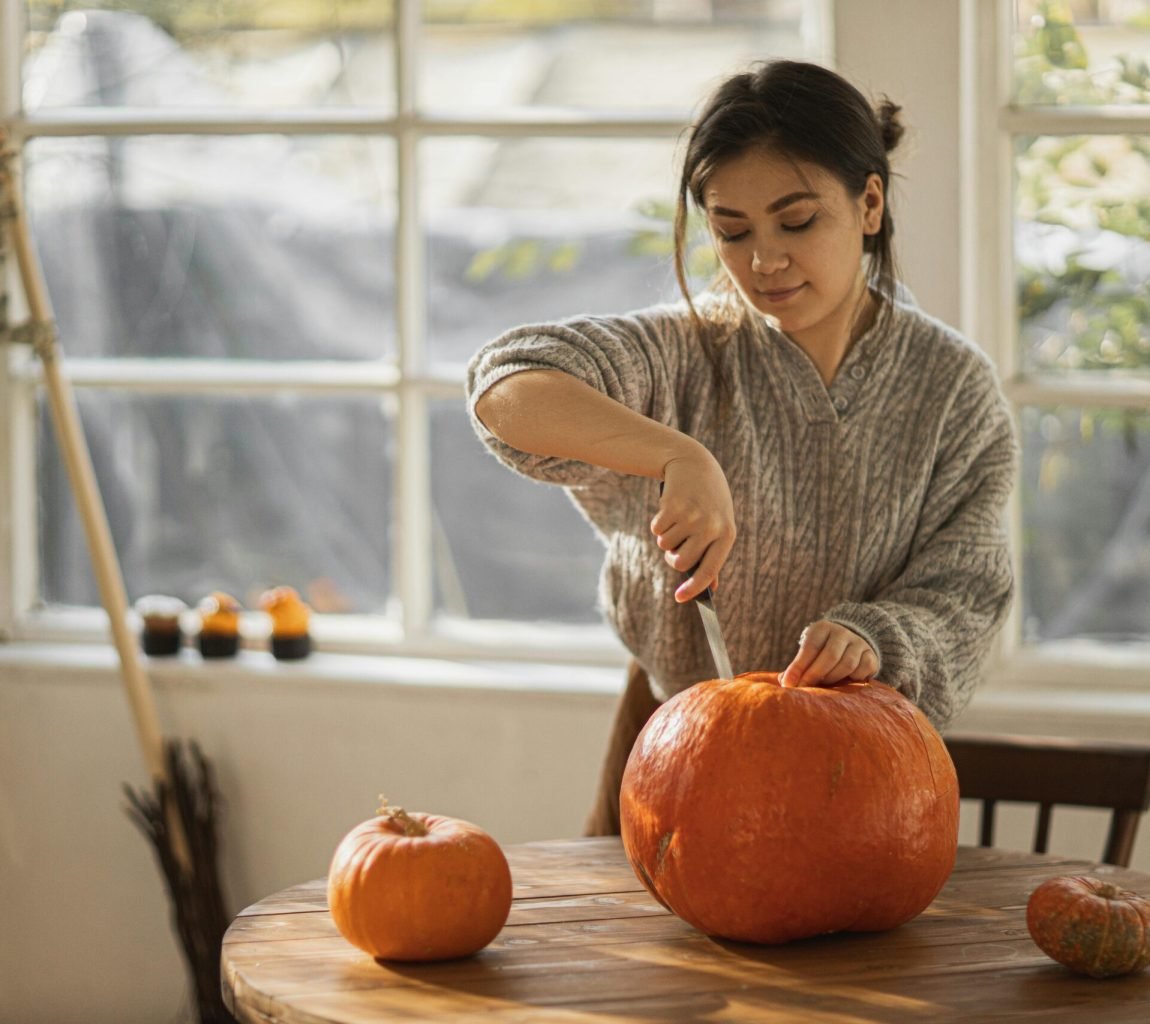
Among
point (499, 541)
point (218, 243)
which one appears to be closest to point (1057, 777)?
point (499, 541)

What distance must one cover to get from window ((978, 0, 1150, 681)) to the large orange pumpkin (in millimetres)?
1204

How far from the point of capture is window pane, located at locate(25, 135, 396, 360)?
241 cm

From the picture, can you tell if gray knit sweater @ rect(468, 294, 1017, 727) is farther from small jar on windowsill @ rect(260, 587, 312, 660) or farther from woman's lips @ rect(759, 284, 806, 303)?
small jar on windowsill @ rect(260, 587, 312, 660)

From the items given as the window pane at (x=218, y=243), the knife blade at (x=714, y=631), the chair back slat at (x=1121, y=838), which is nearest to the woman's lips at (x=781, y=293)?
the knife blade at (x=714, y=631)

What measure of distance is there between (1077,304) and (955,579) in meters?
0.99

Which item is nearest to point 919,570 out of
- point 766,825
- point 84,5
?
point 766,825

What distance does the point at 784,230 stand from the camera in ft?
4.34

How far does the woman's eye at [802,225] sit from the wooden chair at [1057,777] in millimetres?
598

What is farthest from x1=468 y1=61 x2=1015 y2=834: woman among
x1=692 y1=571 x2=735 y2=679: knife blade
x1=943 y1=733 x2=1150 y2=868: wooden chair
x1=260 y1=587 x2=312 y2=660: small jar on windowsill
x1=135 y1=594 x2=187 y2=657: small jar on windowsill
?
x1=135 y1=594 x2=187 y2=657: small jar on windowsill

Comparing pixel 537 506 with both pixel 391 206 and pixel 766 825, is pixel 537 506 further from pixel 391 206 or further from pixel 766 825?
pixel 766 825

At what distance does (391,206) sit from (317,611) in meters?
0.69

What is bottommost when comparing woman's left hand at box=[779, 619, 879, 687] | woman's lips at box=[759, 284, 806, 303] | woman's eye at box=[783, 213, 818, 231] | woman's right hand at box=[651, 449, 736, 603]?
woman's left hand at box=[779, 619, 879, 687]

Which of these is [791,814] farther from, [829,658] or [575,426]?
[575,426]

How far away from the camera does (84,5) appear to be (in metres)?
2.44
